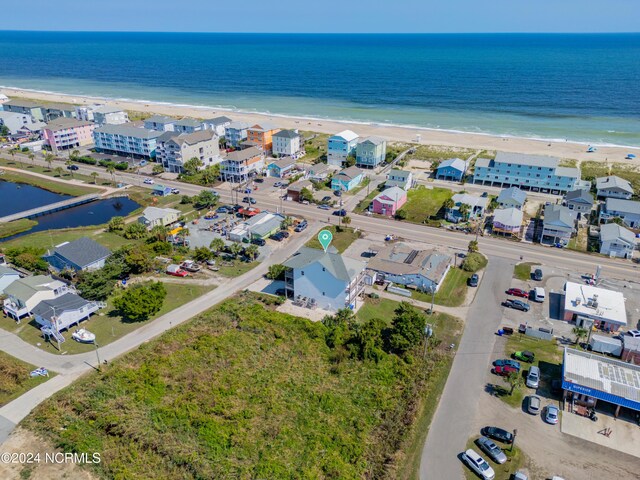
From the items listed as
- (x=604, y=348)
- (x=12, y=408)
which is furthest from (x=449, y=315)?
(x=12, y=408)

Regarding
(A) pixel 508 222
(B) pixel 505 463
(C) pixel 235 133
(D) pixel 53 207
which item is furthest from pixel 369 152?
(B) pixel 505 463

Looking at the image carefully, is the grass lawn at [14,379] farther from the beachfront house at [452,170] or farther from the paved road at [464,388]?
the beachfront house at [452,170]

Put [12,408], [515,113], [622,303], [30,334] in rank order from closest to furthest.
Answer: [12,408] < [30,334] < [622,303] < [515,113]

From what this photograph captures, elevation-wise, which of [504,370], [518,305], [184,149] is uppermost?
[184,149]

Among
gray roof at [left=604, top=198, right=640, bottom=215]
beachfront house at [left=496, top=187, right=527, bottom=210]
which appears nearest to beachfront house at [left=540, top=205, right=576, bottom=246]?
beachfront house at [left=496, top=187, right=527, bottom=210]

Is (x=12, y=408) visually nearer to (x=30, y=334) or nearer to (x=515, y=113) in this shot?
(x=30, y=334)

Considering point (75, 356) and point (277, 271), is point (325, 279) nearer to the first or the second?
point (277, 271)
